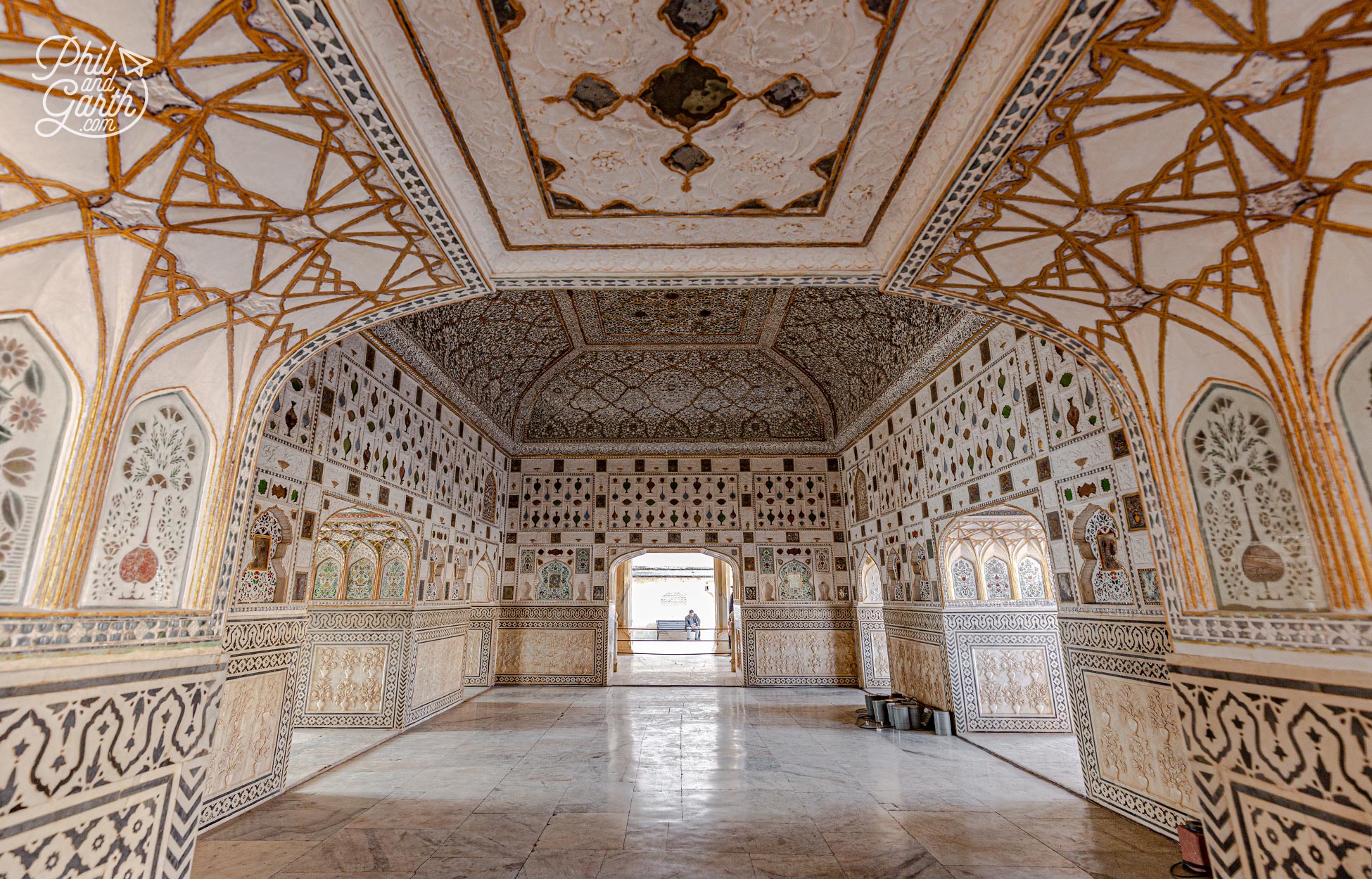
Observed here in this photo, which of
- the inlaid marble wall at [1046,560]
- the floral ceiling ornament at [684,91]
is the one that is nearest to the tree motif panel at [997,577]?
the inlaid marble wall at [1046,560]

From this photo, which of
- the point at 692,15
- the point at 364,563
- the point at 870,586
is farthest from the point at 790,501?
the point at 692,15

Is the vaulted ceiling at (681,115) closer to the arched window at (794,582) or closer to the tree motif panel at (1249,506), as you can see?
the tree motif panel at (1249,506)

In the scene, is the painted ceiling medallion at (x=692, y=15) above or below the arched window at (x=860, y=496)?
above

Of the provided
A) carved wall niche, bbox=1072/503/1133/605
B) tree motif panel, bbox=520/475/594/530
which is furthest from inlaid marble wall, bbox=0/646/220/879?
tree motif panel, bbox=520/475/594/530

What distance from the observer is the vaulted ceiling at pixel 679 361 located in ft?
26.8

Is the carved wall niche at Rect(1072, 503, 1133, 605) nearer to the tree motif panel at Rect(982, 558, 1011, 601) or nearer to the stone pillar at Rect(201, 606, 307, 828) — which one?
the tree motif panel at Rect(982, 558, 1011, 601)

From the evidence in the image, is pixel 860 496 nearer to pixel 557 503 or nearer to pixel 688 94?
pixel 557 503

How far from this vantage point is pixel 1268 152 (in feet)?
8.48

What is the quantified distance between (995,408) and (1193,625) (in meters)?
3.18

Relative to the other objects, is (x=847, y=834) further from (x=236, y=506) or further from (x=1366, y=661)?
(x=236, y=506)

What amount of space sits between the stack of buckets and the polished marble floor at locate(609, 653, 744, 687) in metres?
4.00

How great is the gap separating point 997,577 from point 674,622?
64.0ft

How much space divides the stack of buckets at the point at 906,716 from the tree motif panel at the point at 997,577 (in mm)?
1586

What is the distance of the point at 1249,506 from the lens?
333 cm
